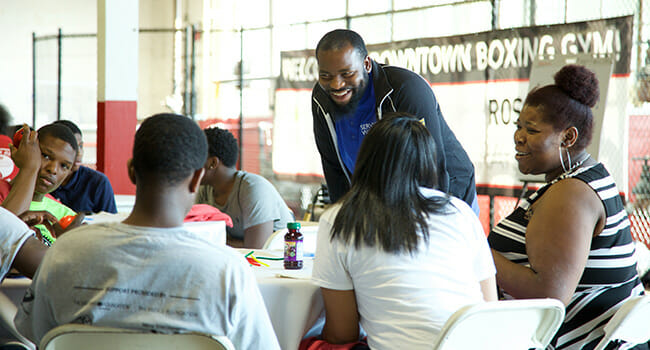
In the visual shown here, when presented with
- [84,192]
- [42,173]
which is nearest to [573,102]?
[42,173]

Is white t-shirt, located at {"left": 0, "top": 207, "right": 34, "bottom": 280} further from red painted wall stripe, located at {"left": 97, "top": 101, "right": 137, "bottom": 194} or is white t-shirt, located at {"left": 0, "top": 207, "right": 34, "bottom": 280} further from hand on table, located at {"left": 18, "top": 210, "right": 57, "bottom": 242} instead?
red painted wall stripe, located at {"left": 97, "top": 101, "right": 137, "bottom": 194}

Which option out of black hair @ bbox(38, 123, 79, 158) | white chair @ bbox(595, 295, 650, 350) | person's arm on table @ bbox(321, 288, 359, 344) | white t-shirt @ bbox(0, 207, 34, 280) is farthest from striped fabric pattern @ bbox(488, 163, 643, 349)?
black hair @ bbox(38, 123, 79, 158)

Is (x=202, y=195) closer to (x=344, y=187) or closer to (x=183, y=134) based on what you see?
(x=344, y=187)

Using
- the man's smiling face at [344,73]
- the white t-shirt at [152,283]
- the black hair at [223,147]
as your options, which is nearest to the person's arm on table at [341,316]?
the white t-shirt at [152,283]

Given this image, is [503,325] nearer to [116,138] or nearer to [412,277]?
[412,277]

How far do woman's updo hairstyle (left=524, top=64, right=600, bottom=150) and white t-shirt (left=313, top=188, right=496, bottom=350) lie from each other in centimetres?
55

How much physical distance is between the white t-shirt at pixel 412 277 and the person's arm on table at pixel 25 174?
1261 millimetres

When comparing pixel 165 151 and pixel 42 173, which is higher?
pixel 165 151

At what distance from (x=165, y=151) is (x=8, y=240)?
2.16 ft

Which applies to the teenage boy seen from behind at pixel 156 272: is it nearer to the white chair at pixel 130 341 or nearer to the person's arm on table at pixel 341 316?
the white chair at pixel 130 341

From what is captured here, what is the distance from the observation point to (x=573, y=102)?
2240 mm

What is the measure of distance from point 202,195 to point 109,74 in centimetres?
314

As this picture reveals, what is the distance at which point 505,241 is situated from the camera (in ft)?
7.32

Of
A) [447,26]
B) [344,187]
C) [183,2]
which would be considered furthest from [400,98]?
[183,2]
